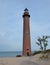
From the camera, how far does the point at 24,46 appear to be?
3462 cm

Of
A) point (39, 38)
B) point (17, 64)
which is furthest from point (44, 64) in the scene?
point (39, 38)

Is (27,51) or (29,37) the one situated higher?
(29,37)

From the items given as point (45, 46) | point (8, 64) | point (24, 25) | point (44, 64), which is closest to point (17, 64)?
point (8, 64)

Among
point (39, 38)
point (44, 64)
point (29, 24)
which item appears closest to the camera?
point (44, 64)

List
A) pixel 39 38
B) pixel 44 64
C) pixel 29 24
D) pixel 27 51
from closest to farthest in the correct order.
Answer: pixel 44 64 → pixel 27 51 → pixel 29 24 → pixel 39 38

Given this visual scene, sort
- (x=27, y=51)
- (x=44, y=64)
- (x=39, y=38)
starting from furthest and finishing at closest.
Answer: (x=39, y=38)
(x=27, y=51)
(x=44, y=64)

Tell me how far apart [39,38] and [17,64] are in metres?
21.9

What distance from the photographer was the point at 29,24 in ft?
121

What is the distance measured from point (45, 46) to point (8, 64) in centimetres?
2149

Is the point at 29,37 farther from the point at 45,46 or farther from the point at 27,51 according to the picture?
the point at 45,46

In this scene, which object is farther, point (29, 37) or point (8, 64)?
point (29, 37)

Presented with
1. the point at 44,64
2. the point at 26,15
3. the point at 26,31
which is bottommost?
the point at 44,64

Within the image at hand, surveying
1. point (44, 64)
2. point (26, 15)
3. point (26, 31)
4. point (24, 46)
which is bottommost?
point (44, 64)

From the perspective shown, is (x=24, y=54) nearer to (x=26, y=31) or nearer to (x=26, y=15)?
(x=26, y=31)
